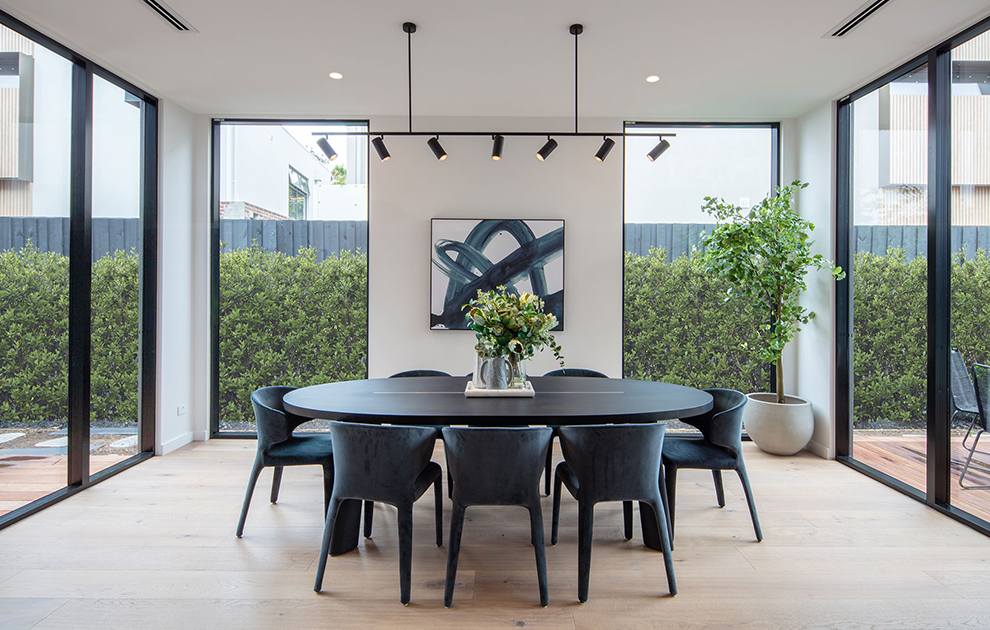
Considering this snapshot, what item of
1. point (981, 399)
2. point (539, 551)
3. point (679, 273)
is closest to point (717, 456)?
point (539, 551)

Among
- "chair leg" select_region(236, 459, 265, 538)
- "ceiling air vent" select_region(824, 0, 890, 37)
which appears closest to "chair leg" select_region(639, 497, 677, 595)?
"chair leg" select_region(236, 459, 265, 538)

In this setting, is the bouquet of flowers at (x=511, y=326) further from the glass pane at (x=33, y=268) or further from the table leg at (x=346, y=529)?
the glass pane at (x=33, y=268)

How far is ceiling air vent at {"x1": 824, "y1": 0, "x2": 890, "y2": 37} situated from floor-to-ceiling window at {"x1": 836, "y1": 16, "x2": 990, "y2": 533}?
0.67 m

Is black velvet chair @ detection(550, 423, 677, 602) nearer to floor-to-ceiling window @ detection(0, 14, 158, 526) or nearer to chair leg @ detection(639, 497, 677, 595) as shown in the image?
chair leg @ detection(639, 497, 677, 595)

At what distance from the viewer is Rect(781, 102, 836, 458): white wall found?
4176 millimetres

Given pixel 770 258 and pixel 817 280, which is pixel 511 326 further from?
pixel 817 280

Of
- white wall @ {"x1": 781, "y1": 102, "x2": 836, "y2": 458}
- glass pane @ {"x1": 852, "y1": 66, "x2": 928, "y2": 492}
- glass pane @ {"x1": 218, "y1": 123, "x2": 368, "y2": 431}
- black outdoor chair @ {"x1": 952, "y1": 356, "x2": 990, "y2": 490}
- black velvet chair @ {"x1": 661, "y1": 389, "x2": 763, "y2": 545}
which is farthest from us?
glass pane @ {"x1": 218, "y1": 123, "x2": 368, "y2": 431}

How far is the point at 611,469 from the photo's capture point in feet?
7.18

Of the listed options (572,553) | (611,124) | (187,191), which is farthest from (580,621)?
(187,191)

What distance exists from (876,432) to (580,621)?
3.15 meters

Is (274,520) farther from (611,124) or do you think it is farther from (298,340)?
(611,124)

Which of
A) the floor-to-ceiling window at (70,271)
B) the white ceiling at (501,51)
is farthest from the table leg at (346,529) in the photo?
the white ceiling at (501,51)

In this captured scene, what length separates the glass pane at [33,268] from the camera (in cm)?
289

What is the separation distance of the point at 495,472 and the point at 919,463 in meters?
3.13
